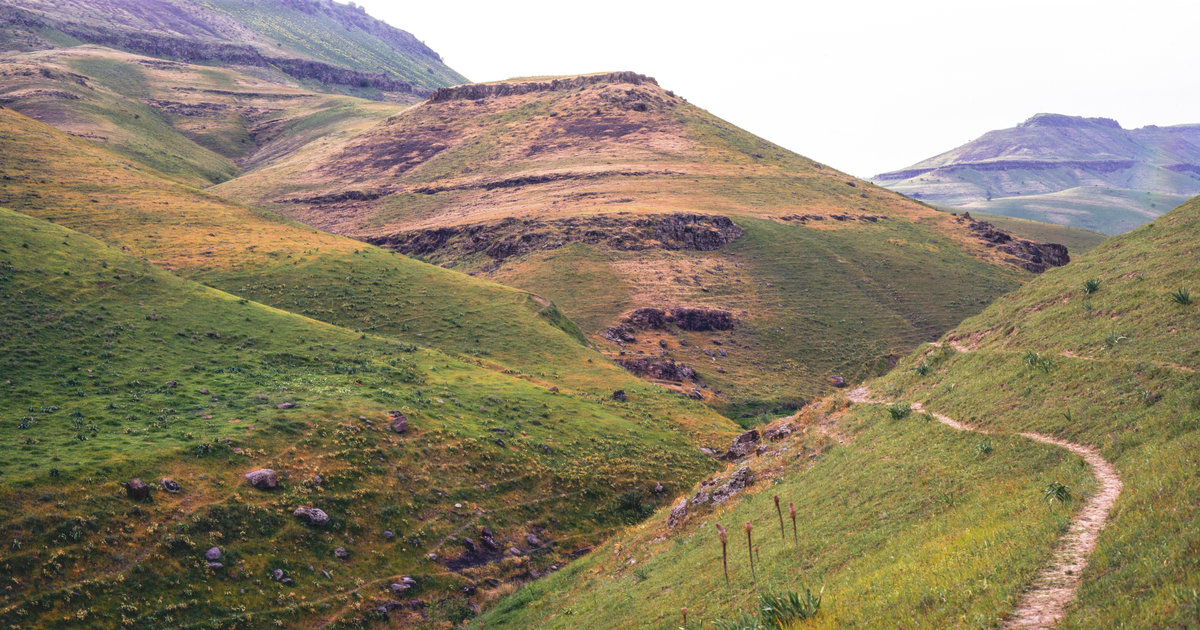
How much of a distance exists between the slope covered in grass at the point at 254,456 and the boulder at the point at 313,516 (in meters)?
0.30

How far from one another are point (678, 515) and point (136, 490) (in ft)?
70.3

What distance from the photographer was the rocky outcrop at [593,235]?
4286 inches

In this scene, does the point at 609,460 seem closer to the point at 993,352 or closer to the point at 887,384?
the point at 887,384

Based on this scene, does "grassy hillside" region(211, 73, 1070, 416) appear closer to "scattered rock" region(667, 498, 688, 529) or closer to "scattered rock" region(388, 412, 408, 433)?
"scattered rock" region(388, 412, 408, 433)

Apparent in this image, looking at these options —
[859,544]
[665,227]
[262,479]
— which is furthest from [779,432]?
[665,227]

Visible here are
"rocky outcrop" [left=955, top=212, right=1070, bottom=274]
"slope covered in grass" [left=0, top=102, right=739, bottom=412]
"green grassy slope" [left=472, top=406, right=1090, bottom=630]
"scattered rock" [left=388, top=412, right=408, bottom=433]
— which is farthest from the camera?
"rocky outcrop" [left=955, top=212, right=1070, bottom=274]

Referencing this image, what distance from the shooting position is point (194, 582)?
2277 centimetres

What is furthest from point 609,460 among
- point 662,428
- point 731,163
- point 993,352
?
point 731,163

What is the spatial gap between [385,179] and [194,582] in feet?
485

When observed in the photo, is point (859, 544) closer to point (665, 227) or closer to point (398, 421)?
point (398, 421)

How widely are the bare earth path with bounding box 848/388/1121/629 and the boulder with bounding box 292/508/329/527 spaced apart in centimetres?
2614

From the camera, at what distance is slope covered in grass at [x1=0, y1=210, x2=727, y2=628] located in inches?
890

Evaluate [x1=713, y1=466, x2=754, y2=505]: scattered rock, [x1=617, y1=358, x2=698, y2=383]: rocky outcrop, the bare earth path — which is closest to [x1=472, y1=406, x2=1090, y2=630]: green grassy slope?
the bare earth path

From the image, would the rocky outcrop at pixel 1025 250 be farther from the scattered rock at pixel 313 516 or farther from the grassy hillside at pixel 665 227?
the scattered rock at pixel 313 516
